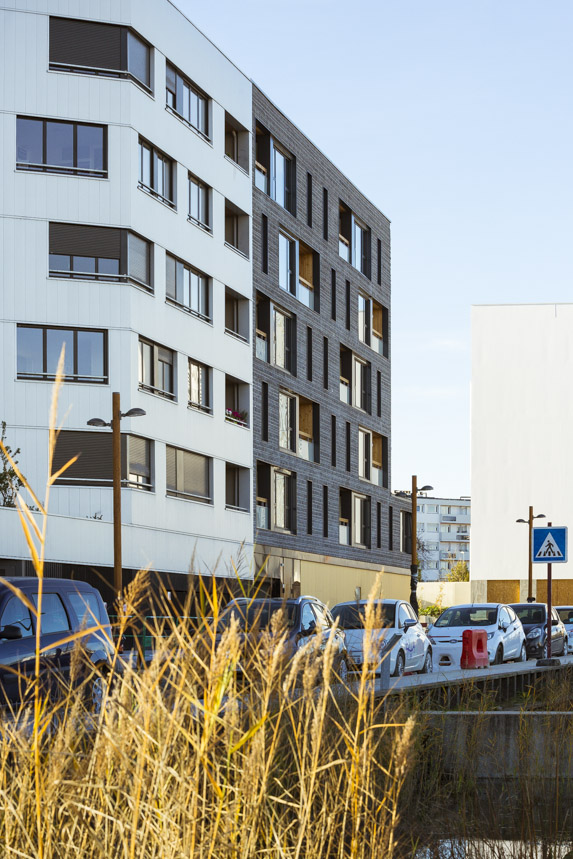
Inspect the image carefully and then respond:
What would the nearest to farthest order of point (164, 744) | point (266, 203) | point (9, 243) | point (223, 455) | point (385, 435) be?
point (164, 744), point (9, 243), point (223, 455), point (266, 203), point (385, 435)

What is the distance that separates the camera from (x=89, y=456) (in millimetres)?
35750

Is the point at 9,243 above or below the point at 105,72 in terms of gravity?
below

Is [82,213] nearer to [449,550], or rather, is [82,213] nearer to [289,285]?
[289,285]

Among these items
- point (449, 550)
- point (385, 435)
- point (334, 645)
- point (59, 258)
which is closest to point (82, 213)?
point (59, 258)

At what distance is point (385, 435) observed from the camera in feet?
187

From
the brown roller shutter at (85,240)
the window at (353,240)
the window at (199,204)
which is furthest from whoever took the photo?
the window at (353,240)

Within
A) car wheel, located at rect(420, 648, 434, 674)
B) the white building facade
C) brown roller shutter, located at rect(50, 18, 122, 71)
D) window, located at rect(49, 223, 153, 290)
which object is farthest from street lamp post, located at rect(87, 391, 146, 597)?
the white building facade

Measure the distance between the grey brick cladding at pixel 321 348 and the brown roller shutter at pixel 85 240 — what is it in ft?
28.6

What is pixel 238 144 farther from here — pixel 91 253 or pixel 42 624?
pixel 42 624

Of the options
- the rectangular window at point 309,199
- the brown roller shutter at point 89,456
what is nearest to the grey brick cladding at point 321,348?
the rectangular window at point 309,199

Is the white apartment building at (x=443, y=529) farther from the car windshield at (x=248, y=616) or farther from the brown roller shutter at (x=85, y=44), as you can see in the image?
the car windshield at (x=248, y=616)

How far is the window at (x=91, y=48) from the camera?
36.6m

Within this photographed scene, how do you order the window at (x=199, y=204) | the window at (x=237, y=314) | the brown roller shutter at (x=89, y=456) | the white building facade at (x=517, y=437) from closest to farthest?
the brown roller shutter at (x=89, y=456), the window at (x=199, y=204), the window at (x=237, y=314), the white building facade at (x=517, y=437)

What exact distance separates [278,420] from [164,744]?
42.0m
